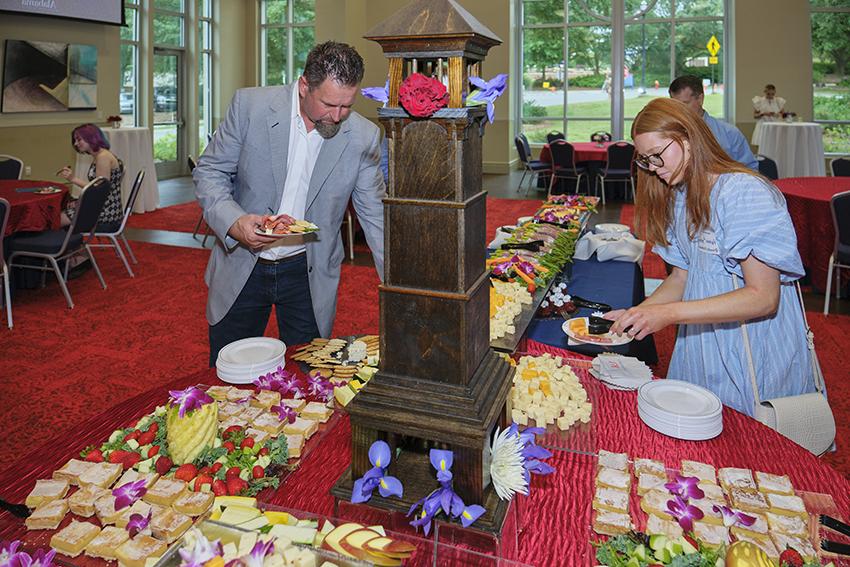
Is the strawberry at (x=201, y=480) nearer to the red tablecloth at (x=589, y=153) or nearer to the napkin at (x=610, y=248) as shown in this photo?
the napkin at (x=610, y=248)

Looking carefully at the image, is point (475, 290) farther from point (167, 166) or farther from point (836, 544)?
point (167, 166)

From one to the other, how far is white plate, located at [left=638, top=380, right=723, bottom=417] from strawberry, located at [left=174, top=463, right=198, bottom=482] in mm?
944

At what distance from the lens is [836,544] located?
101cm

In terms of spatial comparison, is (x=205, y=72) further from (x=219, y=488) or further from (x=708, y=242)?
(x=219, y=488)

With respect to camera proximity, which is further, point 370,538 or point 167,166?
point 167,166

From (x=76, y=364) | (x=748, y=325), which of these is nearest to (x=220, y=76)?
(x=76, y=364)

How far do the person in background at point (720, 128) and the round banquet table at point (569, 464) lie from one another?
2773mm

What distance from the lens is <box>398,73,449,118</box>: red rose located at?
99 cm

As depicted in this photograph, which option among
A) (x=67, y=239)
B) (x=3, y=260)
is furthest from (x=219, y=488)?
(x=67, y=239)

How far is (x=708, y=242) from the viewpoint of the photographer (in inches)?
69.1

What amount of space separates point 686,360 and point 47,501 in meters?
1.58

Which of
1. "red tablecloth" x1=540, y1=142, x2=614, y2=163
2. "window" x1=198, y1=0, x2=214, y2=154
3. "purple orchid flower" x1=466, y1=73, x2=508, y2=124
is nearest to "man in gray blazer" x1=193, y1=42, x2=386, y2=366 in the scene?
"purple orchid flower" x1=466, y1=73, x2=508, y2=124

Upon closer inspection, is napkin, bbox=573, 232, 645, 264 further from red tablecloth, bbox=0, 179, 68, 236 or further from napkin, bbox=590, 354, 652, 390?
red tablecloth, bbox=0, 179, 68, 236

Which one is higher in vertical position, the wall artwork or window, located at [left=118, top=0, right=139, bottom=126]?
window, located at [left=118, top=0, right=139, bottom=126]
